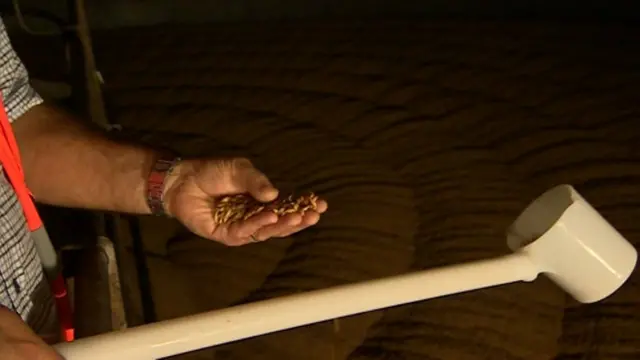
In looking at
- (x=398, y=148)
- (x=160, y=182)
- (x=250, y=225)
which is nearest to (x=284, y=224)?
(x=250, y=225)

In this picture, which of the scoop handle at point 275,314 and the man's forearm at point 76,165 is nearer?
the scoop handle at point 275,314

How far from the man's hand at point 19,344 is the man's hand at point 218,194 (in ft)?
0.64

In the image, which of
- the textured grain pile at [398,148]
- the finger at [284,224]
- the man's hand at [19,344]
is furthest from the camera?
the textured grain pile at [398,148]

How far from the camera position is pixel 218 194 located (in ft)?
2.28

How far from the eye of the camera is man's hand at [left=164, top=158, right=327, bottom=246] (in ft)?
2.13

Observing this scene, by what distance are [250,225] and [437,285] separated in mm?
148

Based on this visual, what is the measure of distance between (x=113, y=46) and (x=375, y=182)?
0.60 metres

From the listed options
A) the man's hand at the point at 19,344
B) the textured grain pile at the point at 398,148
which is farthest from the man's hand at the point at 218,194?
the textured grain pile at the point at 398,148

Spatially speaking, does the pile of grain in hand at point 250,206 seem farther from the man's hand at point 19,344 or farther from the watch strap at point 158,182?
the man's hand at point 19,344

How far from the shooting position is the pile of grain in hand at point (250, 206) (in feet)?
2.13

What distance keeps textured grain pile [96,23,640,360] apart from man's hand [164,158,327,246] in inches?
17.8

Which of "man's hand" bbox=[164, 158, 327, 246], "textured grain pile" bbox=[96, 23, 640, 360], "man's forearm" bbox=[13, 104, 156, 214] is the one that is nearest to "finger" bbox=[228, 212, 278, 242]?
"man's hand" bbox=[164, 158, 327, 246]

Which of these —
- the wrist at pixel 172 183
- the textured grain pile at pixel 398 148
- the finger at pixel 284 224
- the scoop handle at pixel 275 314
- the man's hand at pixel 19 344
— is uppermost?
the textured grain pile at pixel 398 148

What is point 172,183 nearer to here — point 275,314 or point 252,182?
point 252,182
